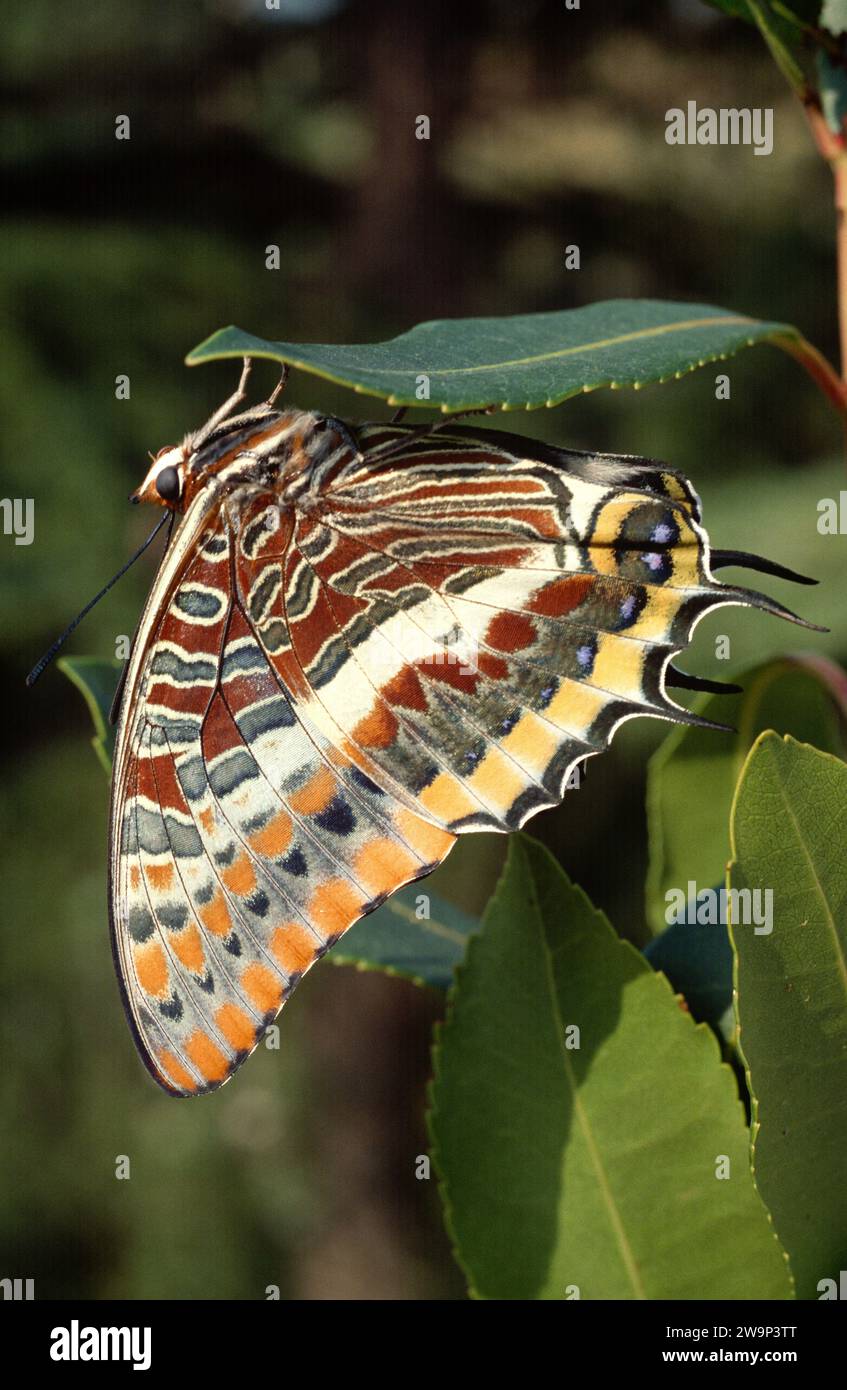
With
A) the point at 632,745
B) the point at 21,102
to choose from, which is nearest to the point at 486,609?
the point at 632,745

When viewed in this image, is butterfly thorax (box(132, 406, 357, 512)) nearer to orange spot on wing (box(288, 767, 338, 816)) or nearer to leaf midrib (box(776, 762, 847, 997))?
orange spot on wing (box(288, 767, 338, 816))

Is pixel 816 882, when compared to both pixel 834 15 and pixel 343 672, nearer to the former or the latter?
pixel 343 672

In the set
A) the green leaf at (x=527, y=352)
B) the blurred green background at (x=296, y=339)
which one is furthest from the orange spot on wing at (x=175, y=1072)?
the blurred green background at (x=296, y=339)

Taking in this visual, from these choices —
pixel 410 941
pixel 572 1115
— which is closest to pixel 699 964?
pixel 572 1115

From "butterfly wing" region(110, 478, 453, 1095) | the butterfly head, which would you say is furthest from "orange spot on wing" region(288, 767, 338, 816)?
the butterfly head

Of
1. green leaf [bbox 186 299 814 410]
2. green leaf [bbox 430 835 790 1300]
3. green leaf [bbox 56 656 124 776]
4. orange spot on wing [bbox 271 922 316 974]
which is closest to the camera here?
green leaf [bbox 186 299 814 410]

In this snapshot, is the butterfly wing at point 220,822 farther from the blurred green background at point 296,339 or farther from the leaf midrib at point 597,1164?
the blurred green background at point 296,339
